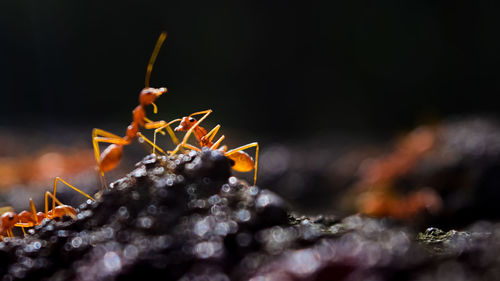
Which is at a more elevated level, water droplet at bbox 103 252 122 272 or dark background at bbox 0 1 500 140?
dark background at bbox 0 1 500 140

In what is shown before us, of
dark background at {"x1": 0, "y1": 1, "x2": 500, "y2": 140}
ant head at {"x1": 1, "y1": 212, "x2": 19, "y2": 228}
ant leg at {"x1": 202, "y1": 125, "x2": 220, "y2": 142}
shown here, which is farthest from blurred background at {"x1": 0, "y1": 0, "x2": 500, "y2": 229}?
ant head at {"x1": 1, "y1": 212, "x2": 19, "y2": 228}


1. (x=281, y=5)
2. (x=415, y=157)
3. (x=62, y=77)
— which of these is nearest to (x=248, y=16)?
(x=281, y=5)

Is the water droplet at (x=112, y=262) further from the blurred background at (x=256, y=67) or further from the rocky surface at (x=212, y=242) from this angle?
the blurred background at (x=256, y=67)

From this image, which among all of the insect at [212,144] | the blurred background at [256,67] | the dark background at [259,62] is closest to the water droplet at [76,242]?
the insect at [212,144]

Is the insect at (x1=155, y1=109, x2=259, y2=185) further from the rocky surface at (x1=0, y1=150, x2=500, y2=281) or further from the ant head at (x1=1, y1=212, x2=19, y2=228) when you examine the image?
the ant head at (x1=1, y1=212, x2=19, y2=228)

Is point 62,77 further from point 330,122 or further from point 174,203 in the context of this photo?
point 174,203

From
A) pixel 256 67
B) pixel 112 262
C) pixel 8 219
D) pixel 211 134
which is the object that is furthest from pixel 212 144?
pixel 256 67
